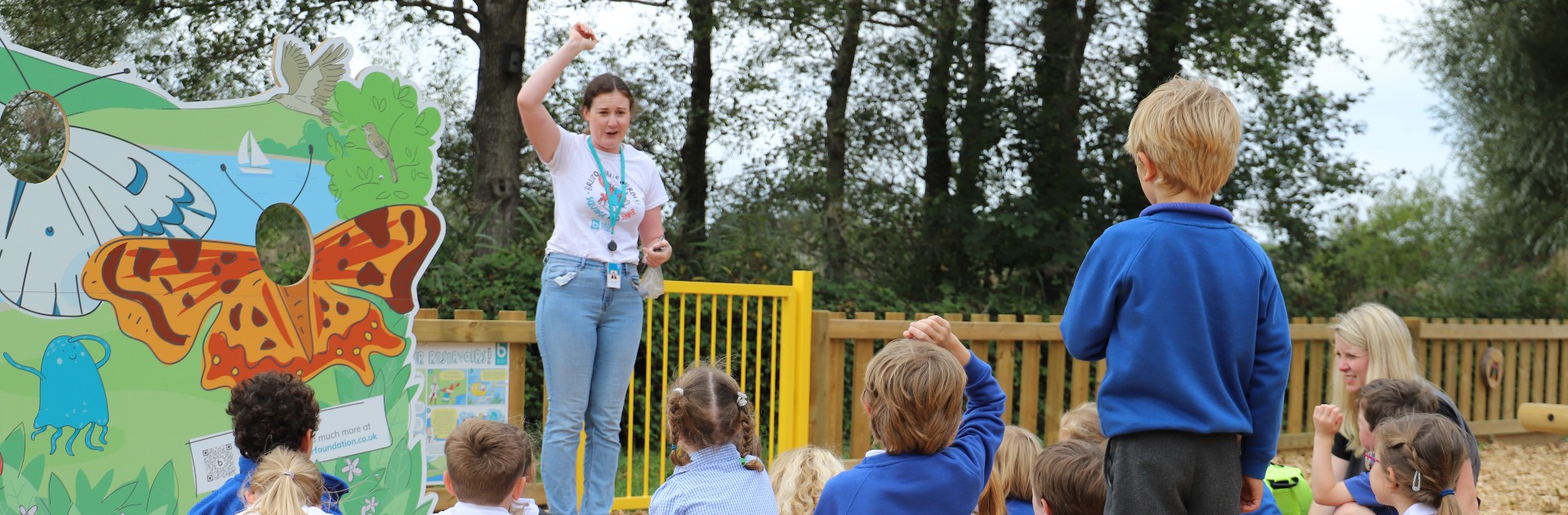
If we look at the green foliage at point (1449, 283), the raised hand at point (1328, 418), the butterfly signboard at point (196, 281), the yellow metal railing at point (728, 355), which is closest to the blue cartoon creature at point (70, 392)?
the butterfly signboard at point (196, 281)

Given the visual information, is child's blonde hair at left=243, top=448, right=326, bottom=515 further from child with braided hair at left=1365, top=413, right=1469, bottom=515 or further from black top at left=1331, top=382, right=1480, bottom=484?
black top at left=1331, top=382, right=1480, bottom=484

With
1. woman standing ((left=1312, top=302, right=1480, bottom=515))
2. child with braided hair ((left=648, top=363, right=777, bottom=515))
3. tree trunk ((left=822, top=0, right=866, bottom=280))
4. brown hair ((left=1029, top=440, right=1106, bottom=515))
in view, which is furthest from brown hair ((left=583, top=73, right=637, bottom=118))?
tree trunk ((left=822, top=0, right=866, bottom=280))

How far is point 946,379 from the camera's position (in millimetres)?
2270

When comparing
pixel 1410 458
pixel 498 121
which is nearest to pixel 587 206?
pixel 1410 458

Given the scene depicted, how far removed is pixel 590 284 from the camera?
3.74 metres

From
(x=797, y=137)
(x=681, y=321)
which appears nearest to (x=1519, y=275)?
(x=797, y=137)

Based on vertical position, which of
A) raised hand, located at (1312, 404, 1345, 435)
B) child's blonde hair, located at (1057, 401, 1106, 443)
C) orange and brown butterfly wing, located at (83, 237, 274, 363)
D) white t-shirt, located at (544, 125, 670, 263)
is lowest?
child's blonde hair, located at (1057, 401, 1106, 443)

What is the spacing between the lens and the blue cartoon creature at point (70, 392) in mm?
3297

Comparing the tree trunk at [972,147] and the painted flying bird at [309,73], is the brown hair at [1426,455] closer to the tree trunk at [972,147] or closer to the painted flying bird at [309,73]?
the painted flying bird at [309,73]

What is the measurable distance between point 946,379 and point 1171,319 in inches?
17.1

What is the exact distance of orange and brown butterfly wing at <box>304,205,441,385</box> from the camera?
3.77m

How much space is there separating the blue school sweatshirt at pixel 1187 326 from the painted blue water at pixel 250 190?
8.45ft

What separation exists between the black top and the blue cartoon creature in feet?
12.2

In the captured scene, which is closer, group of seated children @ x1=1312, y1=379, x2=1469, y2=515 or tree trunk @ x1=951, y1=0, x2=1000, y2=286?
group of seated children @ x1=1312, y1=379, x2=1469, y2=515
